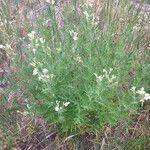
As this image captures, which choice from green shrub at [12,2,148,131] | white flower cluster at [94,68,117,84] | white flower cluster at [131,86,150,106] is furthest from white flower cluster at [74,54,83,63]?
white flower cluster at [131,86,150,106]

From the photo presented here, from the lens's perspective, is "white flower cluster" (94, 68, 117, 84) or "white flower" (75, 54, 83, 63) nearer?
"white flower cluster" (94, 68, 117, 84)

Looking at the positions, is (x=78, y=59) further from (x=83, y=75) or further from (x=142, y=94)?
(x=142, y=94)

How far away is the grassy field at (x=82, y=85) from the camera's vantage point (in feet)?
7.30

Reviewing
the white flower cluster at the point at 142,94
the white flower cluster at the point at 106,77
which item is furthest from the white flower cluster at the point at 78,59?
the white flower cluster at the point at 142,94

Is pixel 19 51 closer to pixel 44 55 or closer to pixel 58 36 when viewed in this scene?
pixel 58 36

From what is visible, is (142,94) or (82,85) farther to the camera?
(82,85)

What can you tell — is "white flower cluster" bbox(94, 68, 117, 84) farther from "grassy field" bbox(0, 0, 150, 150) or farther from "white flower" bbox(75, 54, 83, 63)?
"white flower" bbox(75, 54, 83, 63)

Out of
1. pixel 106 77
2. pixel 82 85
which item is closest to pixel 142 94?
pixel 106 77

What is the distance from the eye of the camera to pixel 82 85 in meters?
2.29

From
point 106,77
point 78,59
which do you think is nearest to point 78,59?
point 78,59

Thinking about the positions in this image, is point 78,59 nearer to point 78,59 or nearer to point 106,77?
point 78,59

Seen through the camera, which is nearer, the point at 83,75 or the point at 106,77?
the point at 106,77

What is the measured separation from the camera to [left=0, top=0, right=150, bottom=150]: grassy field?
87.6 inches

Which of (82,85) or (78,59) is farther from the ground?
(78,59)
